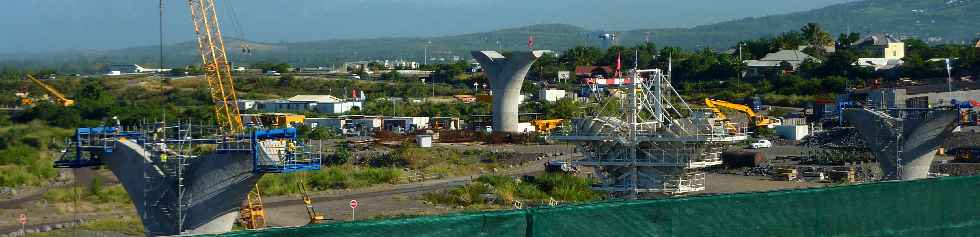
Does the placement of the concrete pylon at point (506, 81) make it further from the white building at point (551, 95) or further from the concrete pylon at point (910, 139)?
the concrete pylon at point (910, 139)

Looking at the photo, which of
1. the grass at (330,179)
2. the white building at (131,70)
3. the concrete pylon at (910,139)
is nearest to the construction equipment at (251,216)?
the grass at (330,179)

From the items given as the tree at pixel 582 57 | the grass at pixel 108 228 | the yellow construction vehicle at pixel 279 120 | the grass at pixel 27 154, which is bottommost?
the grass at pixel 108 228

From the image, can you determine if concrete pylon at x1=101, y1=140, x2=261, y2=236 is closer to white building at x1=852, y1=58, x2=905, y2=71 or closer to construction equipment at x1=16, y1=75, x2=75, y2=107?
construction equipment at x1=16, y1=75, x2=75, y2=107

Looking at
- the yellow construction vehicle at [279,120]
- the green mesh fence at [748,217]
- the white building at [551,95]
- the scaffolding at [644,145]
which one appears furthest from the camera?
the white building at [551,95]

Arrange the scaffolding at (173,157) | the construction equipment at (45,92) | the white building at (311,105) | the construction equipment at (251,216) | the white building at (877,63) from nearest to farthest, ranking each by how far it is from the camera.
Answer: the scaffolding at (173,157)
the construction equipment at (251,216)
the construction equipment at (45,92)
the white building at (311,105)
the white building at (877,63)

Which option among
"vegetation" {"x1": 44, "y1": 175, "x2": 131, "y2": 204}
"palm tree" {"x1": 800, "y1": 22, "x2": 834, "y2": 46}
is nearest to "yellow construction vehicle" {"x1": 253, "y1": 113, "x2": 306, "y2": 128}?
"vegetation" {"x1": 44, "y1": 175, "x2": 131, "y2": 204}

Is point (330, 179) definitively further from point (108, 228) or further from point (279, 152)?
point (279, 152)

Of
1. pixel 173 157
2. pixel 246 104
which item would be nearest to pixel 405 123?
pixel 246 104
